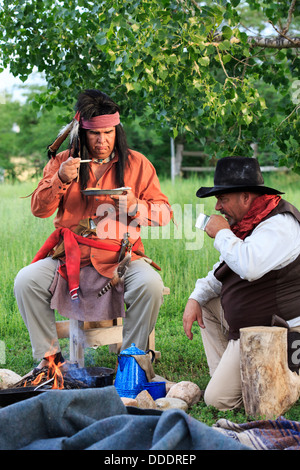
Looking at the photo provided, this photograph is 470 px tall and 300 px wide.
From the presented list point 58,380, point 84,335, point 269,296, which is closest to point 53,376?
point 58,380

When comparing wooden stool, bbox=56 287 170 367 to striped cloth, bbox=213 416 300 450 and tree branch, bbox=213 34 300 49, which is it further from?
tree branch, bbox=213 34 300 49

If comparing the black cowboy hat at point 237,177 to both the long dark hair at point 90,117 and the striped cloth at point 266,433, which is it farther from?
the striped cloth at point 266,433

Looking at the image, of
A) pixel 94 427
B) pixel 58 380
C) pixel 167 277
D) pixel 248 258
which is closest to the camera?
pixel 94 427

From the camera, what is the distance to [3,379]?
13.2 feet

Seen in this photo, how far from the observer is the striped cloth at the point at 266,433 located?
8.74 feet

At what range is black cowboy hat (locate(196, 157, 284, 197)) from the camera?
3.62 metres

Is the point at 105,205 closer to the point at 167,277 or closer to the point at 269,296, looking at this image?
the point at 269,296

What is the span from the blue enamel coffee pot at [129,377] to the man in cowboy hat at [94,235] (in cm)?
38

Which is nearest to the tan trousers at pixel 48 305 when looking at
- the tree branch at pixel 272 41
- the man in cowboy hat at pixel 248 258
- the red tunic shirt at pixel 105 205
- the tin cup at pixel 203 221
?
the red tunic shirt at pixel 105 205

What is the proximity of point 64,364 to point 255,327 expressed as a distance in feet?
4.39

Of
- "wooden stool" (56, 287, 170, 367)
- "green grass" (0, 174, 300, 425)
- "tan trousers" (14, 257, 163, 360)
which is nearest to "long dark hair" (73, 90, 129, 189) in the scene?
"green grass" (0, 174, 300, 425)

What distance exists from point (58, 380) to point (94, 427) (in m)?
1.56

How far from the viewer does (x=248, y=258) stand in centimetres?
337
